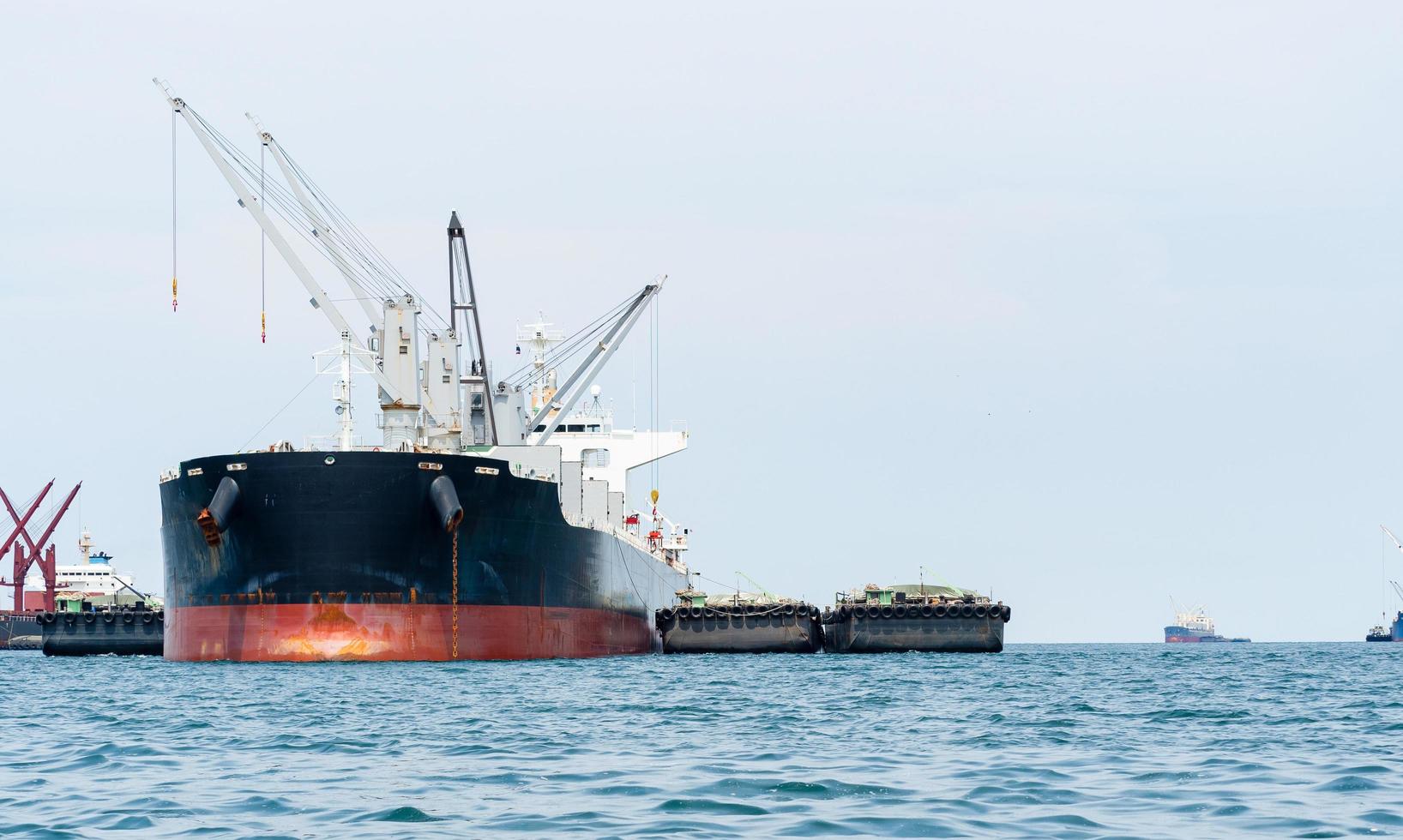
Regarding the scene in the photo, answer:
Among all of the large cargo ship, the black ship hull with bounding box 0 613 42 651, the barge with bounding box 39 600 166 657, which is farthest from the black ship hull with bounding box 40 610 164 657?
the black ship hull with bounding box 0 613 42 651

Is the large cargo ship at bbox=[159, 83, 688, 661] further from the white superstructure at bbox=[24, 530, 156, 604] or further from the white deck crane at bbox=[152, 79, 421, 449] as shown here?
the white superstructure at bbox=[24, 530, 156, 604]

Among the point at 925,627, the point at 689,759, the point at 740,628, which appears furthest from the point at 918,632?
the point at 689,759

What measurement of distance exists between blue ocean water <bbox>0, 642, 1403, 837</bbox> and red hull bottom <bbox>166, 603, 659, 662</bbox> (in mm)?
6741

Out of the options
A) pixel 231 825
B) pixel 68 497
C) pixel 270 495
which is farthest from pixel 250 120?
pixel 68 497

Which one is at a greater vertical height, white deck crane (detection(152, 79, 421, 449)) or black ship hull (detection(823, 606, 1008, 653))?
white deck crane (detection(152, 79, 421, 449))

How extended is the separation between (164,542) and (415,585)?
9.44m

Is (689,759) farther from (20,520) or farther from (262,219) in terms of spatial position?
(20,520)

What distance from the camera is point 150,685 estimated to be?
37.4m

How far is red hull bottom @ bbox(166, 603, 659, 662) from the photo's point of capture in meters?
44.5

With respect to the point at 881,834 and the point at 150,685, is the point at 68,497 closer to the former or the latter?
the point at 150,685

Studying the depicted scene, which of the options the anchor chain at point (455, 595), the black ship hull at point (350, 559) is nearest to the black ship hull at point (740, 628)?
the black ship hull at point (350, 559)

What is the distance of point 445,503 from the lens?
1761 inches

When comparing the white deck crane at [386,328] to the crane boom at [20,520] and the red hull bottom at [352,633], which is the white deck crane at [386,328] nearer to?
the red hull bottom at [352,633]

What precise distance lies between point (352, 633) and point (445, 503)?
162 inches
